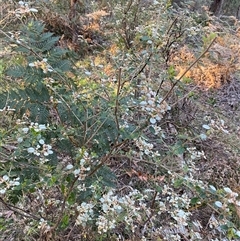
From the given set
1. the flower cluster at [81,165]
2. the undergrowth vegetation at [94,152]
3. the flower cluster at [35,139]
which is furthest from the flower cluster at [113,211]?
the flower cluster at [35,139]

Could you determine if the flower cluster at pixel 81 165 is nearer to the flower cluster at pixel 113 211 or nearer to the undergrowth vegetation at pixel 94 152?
the undergrowth vegetation at pixel 94 152

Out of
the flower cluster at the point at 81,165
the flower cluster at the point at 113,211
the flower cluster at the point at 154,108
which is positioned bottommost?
the flower cluster at the point at 113,211

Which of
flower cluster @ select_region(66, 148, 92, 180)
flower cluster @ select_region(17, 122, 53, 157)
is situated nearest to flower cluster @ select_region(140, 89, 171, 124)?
flower cluster @ select_region(66, 148, 92, 180)

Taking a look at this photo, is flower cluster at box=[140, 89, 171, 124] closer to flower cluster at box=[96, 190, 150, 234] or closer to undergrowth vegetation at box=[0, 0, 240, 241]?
undergrowth vegetation at box=[0, 0, 240, 241]

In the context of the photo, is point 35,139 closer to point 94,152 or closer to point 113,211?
point 94,152

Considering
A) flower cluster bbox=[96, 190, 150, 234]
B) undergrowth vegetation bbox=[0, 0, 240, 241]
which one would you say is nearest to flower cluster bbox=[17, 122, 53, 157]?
undergrowth vegetation bbox=[0, 0, 240, 241]

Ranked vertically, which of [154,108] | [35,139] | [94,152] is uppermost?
[154,108]

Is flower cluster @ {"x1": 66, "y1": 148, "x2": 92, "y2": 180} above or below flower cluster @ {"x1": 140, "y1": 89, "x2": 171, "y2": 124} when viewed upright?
below

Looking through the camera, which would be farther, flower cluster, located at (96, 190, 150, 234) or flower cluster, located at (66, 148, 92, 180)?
flower cluster, located at (96, 190, 150, 234)

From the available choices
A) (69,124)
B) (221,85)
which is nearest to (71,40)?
(221,85)

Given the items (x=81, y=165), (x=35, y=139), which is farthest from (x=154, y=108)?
(x=35, y=139)

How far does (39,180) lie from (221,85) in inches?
128

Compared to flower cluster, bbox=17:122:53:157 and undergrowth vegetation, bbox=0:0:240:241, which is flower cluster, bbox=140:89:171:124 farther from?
flower cluster, bbox=17:122:53:157

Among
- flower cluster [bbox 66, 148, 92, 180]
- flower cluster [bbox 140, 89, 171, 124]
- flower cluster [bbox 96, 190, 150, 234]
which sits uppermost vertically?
flower cluster [bbox 140, 89, 171, 124]
